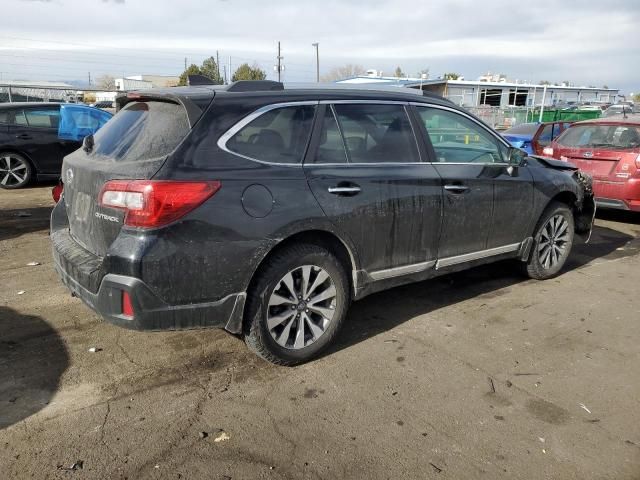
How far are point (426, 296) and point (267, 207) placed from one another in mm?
2325

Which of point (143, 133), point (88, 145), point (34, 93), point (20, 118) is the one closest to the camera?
point (143, 133)

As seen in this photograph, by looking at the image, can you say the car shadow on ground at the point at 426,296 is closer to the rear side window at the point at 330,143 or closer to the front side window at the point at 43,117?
the rear side window at the point at 330,143

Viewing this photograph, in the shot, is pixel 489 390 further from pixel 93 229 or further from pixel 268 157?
pixel 93 229

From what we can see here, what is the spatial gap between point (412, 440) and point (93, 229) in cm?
223

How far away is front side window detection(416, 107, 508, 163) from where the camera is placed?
14.4 ft

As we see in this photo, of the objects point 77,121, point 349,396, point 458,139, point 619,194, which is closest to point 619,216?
point 619,194

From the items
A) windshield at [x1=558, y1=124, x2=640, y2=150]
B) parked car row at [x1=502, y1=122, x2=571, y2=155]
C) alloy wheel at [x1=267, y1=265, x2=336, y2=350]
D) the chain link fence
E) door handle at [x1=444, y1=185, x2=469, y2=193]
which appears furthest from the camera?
the chain link fence

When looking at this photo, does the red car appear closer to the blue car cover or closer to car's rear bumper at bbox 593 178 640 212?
car's rear bumper at bbox 593 178 640 212

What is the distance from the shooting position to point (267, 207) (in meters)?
3.33

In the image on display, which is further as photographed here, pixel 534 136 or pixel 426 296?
pixel 534 136

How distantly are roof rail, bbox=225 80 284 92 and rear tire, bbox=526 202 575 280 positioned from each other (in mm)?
3041

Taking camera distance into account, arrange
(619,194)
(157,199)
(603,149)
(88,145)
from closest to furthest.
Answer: (157,199)
(88,145)
(619,194)
(603,149)

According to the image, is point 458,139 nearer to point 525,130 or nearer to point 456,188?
point 456,188

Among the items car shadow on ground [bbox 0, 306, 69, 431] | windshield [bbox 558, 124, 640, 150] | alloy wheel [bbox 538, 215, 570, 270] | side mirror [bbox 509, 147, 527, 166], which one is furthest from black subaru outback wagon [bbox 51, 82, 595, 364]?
windshield [bbox 558, 124, 640, 150]
